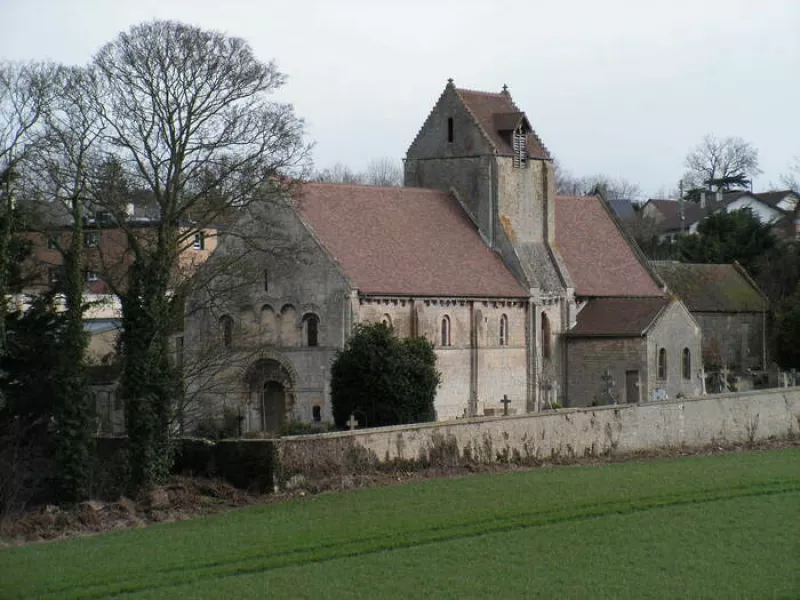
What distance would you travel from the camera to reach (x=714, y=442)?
43.6 m

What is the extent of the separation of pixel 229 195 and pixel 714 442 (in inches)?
620

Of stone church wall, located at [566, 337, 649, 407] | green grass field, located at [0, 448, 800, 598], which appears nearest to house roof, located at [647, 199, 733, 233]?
stone church wall, located at [566, 337, 649, 407]

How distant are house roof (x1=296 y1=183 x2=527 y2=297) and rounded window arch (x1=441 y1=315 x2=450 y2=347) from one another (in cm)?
92

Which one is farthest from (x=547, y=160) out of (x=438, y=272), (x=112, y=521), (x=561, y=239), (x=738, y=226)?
(x=112, y=521)

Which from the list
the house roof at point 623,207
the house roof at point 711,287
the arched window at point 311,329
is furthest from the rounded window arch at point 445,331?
the house roof at point 623,207

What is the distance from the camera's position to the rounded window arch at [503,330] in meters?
55.0

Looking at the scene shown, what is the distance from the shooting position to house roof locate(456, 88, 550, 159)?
57.4 meters

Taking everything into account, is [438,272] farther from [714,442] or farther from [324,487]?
[324,487]

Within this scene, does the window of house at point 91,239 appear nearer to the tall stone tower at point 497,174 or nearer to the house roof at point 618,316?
the tall stone tower at point 497,174

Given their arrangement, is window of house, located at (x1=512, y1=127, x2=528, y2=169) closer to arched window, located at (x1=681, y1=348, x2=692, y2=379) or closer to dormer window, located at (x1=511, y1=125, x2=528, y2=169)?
dormer window, located at (x1=511, y1=125, x2=528, y2=169)

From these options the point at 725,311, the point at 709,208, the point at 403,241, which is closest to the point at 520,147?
the point at 403,241

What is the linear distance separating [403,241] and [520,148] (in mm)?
7779

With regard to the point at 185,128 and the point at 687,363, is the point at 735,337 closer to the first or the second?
the point at 687,363

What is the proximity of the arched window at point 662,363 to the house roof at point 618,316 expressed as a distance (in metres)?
1.43
